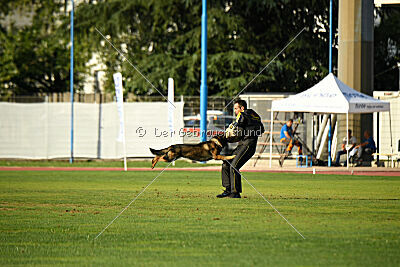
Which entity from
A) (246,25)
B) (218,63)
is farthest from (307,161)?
(246,25)

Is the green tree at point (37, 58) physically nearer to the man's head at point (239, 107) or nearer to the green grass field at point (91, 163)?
the green grass field at point (91, 163)

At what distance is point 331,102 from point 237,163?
11668 millimetres

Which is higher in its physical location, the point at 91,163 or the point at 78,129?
the point at 78,129

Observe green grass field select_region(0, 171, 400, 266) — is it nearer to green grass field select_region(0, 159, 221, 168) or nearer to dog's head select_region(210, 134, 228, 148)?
dog's head select_region(210, 134, 228, 148)

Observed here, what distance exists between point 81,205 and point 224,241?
5.27 meters

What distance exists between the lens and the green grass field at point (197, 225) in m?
8.95

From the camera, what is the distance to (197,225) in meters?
11.5

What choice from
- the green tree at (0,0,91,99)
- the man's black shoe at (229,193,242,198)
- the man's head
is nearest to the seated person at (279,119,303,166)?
the man's black shoe at (229,193,242,198)

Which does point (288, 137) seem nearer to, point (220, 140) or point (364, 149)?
point (364, 149)

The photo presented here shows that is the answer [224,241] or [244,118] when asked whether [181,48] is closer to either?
[244,118]

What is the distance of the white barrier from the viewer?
32188 millimetres

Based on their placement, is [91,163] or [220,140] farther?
[91,163]

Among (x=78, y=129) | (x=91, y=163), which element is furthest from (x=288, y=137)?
(x=78, y=129)

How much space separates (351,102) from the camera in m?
25.8
